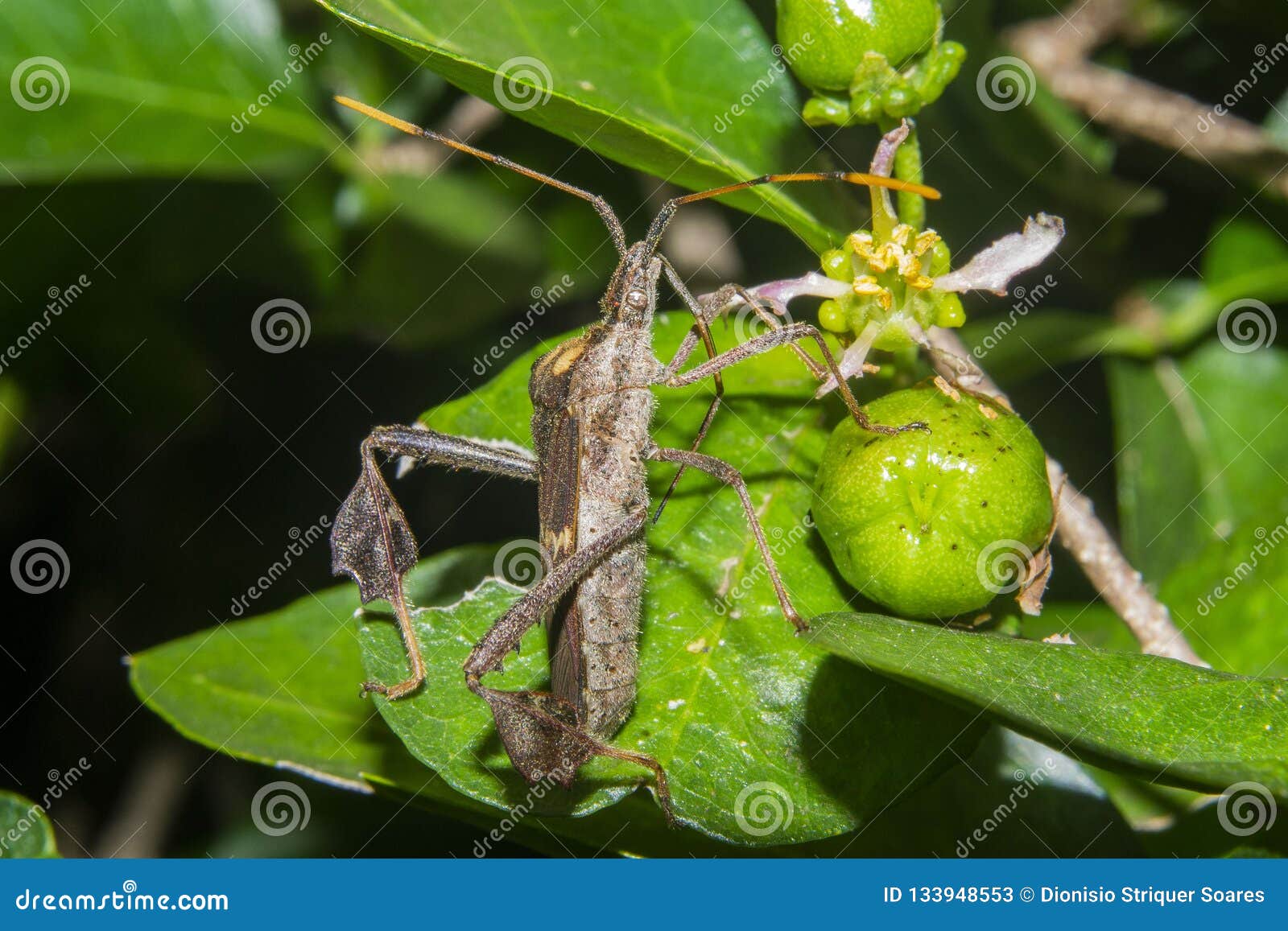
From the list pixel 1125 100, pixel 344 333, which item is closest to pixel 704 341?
pixel 344 333

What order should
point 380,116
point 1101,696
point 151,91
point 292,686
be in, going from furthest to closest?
point 151,91, point 292,686, point 380,116, point 1101,696

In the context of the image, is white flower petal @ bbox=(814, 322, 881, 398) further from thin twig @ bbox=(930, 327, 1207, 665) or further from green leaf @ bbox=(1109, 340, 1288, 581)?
green leaf @ bbox=(1109, 340, 1288, 581)

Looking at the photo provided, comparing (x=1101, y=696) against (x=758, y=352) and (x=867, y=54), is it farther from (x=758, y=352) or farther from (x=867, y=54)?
(x=867, y=54)

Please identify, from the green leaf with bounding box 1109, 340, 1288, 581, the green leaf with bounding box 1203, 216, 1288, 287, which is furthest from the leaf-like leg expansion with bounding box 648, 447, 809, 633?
the green leaf with bounding box 1203, 216, 1288, 287

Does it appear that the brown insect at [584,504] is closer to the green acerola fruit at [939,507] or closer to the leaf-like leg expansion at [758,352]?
the leaf-like leg expansion at [758,352]

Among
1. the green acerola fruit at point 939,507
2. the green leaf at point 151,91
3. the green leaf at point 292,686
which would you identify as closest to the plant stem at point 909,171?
the green acerola fruit at point 939,507

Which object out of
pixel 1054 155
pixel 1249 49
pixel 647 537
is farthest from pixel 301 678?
pixel 1249 49

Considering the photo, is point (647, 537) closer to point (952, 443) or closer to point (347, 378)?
point (952, 443)
